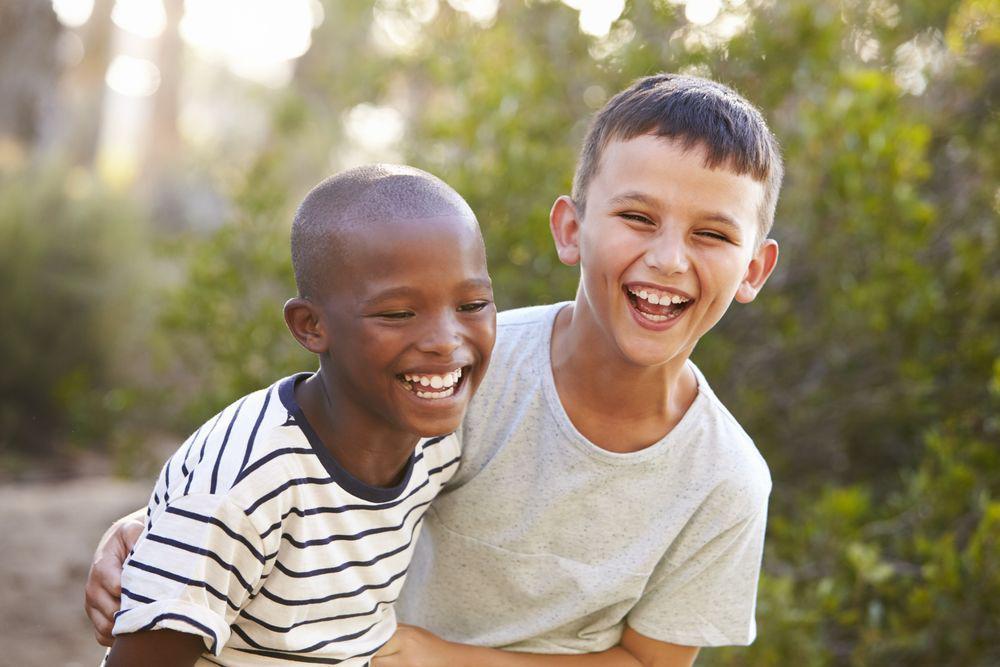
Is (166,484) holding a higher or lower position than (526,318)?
lower

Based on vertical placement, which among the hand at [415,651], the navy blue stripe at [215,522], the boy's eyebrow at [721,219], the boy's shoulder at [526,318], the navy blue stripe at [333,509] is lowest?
the hand at [415,651]

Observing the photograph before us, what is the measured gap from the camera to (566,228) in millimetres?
2164

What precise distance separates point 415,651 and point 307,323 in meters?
0.71

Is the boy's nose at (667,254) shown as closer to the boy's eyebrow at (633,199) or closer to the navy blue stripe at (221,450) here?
the boy's eyebrow at (633,199)

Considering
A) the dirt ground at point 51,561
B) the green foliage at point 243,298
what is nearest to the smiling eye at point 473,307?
the green foliage at point 243,298

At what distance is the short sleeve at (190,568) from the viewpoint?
154 centimetres

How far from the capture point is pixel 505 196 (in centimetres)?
375

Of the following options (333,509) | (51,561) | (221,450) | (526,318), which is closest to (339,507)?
(333,509)

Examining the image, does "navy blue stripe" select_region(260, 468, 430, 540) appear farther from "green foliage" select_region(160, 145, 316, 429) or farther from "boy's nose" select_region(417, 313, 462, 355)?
"green foliage" select_region(160, 145, 316, 429)

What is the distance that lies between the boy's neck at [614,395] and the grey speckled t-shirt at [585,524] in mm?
34

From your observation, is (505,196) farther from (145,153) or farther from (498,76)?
(145,153)

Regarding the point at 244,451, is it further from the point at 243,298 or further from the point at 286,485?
the point at 243,298

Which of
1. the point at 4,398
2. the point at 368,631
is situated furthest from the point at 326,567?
the point at 4,398

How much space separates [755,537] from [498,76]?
243cm
